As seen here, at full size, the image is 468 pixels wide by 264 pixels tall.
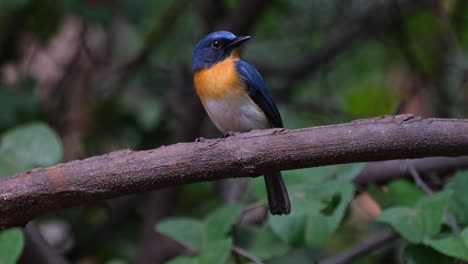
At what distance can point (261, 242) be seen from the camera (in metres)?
3.38

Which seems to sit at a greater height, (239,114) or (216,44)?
(216,44)

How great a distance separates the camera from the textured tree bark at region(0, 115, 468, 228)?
2.37 meters

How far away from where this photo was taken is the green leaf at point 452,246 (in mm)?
2693

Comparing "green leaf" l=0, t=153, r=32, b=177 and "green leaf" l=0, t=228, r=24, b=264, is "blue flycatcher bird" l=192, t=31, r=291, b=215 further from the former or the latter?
"green leaf" l=0, t=228, r=24, b=264

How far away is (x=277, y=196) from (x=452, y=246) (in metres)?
0.72

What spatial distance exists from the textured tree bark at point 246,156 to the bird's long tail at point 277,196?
0.70m

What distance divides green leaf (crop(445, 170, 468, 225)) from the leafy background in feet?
3.21

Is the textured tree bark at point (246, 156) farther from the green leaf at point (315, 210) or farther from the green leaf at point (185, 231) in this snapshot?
the green leaf at point (185, 231)

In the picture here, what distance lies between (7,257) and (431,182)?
6.35 ft

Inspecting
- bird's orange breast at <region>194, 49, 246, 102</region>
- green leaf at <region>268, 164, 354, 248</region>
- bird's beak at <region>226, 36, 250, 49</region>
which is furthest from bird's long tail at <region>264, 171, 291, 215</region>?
bird's beak at <region>226, 36, 250, 49</region>

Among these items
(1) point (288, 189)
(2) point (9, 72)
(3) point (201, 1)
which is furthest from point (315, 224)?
(2) point (9, 72)

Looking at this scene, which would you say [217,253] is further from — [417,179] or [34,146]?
[34,146]

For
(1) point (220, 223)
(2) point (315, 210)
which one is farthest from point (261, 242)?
(2) point (315, 210)

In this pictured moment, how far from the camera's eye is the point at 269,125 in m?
3.79
